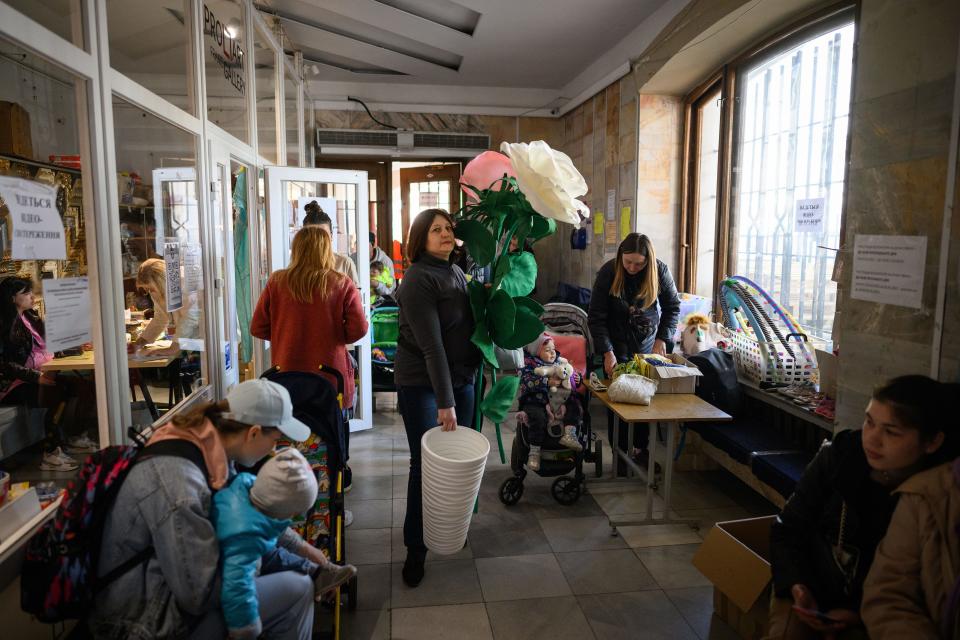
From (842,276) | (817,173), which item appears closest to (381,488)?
(842,276)

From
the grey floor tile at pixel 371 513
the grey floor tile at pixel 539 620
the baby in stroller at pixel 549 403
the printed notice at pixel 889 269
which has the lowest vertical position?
the grey floor tile at pixel 539 620

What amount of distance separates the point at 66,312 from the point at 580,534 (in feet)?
7.89

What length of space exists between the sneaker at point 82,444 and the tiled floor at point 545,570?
112 centimetres

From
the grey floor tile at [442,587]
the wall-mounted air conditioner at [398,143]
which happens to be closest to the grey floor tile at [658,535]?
the grey floor tile at [442,587]

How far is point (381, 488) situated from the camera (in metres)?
3.61

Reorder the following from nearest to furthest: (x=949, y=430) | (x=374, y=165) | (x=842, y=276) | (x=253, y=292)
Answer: (x=949, y=430) < (x=842, y=276) < (x=253, y=292) < (x=374, y=165)

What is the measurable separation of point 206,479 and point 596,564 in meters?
1.90

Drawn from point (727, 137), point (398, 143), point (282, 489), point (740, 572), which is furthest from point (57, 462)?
point (398, 143)

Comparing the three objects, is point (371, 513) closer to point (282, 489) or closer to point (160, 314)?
point (160, 314)

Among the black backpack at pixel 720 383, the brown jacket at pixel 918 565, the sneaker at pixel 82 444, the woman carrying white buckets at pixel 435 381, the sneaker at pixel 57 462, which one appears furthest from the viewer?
the black backpack at pixel 720 383

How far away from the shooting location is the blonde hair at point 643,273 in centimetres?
354

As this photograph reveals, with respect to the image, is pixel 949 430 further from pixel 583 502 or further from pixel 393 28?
pixel 393 28

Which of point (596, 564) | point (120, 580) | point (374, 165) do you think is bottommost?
point (596, 564)

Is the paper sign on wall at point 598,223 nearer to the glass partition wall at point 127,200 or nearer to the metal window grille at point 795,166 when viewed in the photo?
the metal window grille at point 795,166
